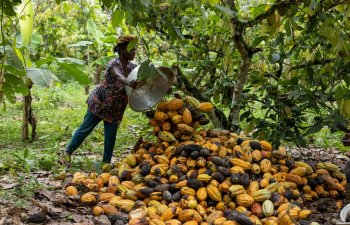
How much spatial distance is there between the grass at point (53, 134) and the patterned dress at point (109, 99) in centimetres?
33

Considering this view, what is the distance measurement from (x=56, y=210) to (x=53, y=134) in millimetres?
3777

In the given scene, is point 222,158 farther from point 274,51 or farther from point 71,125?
point 71,125

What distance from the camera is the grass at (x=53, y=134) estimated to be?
443 centimetres

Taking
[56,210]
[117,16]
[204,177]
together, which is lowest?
[56,210]

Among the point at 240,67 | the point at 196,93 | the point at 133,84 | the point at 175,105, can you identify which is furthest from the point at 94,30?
the point at 175,105

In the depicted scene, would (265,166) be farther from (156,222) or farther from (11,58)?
(11,58)

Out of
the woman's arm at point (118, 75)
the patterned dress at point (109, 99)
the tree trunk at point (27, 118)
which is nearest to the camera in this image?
the woman's arm at point (118, 75)

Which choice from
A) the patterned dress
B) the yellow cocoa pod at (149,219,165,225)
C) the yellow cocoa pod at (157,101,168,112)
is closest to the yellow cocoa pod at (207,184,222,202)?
the yellow cocoa pod at (149,219,165,225)

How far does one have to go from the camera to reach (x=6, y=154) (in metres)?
5.30

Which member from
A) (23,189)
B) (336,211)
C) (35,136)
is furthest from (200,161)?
(35,136)

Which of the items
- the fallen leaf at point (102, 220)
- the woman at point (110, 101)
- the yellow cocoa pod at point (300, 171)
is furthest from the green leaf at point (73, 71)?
the yellow cocoa pod at point (300, 171)

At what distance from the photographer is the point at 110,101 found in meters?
4.59

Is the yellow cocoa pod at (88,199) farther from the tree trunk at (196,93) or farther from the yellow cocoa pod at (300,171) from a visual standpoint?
the tree trunk at (196,93)

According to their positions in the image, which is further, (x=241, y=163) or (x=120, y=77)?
(x=120, y=77)
